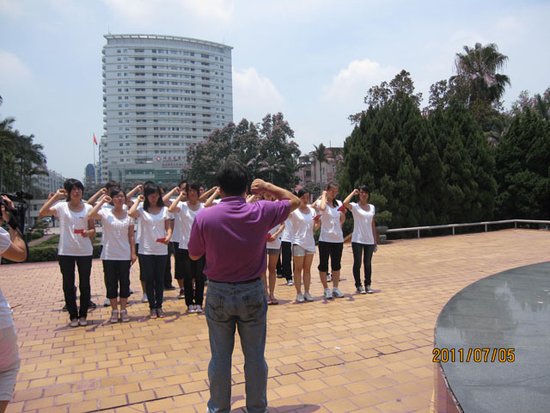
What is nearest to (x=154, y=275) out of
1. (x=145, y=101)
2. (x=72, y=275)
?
(x=72, y=275)

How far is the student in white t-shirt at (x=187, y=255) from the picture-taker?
574 centimetres

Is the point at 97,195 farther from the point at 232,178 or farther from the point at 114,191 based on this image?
the point at 232,178

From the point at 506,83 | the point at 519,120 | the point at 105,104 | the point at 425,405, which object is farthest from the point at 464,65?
the point at 105,104

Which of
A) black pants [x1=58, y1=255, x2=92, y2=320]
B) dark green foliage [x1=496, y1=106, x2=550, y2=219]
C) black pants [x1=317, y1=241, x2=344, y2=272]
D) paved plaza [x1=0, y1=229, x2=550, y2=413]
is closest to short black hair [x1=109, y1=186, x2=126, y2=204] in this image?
black pants [x1=58, y1=255, x2=92, y2=320]

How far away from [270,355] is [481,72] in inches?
994

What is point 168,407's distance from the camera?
121 inches

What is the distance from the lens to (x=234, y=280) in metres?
2.63

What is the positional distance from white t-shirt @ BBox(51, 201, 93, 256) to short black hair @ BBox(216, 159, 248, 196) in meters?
3.10

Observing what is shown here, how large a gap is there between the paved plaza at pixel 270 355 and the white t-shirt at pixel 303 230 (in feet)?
2.76

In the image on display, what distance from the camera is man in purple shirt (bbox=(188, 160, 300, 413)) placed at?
262cm

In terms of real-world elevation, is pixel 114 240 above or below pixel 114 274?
above

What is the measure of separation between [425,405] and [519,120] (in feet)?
63.8

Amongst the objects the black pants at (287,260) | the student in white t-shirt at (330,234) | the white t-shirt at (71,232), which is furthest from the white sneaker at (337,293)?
the white t-shirt at (71,232)

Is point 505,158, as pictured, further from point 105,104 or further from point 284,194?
point 105,104
